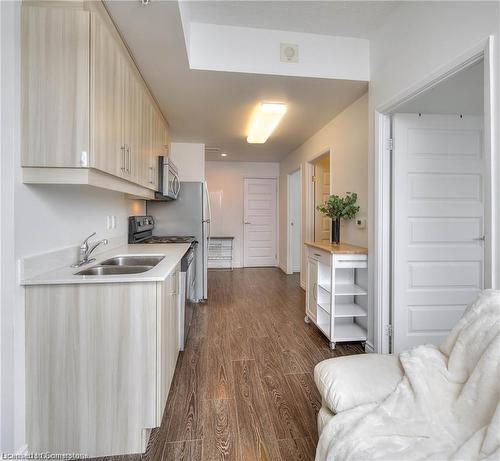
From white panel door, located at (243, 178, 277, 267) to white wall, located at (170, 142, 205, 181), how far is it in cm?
194

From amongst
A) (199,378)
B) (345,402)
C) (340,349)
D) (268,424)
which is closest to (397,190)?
Result: (340,349)

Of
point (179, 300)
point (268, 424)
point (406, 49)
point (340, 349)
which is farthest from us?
point (340, 349)

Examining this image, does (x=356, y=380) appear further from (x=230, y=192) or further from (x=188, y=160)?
(x=230, y=192)

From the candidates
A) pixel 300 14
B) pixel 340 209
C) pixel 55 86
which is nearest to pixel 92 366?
pixel 55 86

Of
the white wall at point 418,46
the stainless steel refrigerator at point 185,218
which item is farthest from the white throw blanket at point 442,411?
the stainless steel refrigerator at point 185,218

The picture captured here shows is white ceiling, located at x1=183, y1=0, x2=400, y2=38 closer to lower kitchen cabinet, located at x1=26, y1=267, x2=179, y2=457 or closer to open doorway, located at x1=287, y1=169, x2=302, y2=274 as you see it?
lower kitchen cabinet, located at x1=26, y1=267, x2=179, y2=457

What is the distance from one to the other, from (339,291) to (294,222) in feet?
10.1

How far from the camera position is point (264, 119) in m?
3.18

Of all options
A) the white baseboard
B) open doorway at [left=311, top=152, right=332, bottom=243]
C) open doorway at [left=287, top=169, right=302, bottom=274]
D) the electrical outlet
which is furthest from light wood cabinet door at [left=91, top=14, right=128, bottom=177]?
open doorway at [left=287, top=169, right=302, bottom=274]

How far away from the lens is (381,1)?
6.42ft

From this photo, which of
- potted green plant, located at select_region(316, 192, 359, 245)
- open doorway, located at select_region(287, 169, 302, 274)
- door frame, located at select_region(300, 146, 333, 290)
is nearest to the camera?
potted green plant, located at select_region(316, 192, 359, 245)

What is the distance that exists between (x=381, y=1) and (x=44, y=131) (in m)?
2.32

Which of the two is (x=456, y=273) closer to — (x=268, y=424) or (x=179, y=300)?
(x=268, y=424)

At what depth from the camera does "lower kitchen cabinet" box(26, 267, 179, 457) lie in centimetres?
131
